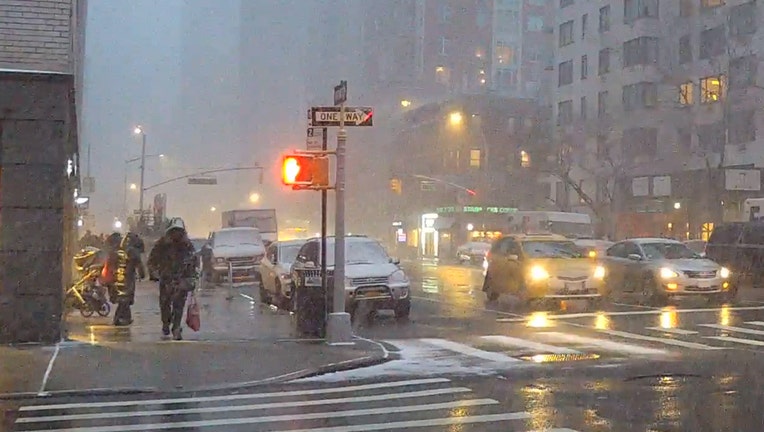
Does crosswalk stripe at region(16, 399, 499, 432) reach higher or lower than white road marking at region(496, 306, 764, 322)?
lower

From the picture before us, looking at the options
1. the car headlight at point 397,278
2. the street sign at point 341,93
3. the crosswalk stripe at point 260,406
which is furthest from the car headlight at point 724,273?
the crosswalk stripe at point 260,406

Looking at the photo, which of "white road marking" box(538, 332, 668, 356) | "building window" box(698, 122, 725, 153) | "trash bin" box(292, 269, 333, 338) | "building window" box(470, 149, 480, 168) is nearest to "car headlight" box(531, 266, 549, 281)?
"white road marking" box(538, 332, 668, 356)

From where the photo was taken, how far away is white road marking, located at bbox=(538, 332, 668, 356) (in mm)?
13733

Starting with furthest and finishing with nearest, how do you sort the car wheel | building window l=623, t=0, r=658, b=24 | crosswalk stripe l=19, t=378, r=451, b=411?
building window l=623, t=0, r=658, b=24
the car wheel
crosswalk stripe l=19, t=378, r=451, b=411

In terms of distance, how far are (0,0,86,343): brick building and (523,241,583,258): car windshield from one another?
11.8 metres

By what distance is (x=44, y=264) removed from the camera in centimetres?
1374

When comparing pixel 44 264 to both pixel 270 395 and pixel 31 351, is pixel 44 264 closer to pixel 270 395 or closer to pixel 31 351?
pixel 31 351

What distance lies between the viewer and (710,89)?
5466 cm

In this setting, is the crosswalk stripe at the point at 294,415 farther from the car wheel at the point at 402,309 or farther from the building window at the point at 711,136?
the building window at the point at 711,136

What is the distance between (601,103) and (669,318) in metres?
46.9

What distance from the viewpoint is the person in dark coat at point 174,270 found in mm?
15016

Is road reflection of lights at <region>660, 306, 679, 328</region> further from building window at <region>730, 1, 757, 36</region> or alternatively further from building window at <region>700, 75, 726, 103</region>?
building window at <region>700, 75, 726, 103</region>

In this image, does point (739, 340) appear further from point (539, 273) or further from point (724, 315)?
point (539, 273)

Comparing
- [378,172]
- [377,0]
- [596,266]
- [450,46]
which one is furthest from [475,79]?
[596,266]
